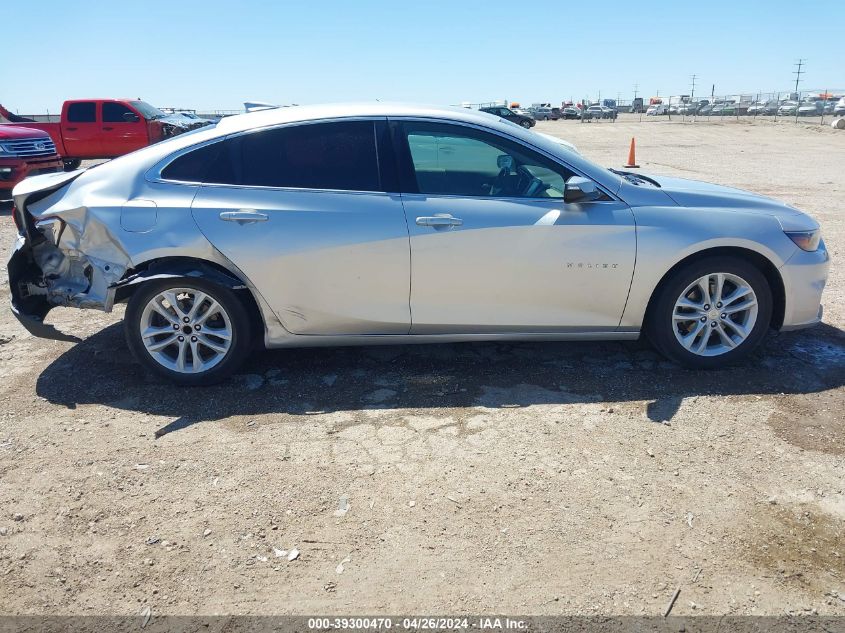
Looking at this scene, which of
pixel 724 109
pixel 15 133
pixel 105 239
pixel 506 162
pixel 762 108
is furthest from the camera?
pixel 724 109

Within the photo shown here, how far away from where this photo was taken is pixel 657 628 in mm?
2438

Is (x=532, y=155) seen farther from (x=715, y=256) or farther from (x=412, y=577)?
(x=412, y=577)

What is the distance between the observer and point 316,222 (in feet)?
13.8

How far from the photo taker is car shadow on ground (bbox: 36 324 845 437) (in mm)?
4191

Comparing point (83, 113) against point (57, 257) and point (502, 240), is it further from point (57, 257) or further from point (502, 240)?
point (502, 240)

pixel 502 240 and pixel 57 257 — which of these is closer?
pixel 502 240

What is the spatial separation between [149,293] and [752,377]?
12.9 feet

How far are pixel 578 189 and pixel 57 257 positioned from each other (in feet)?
11.4

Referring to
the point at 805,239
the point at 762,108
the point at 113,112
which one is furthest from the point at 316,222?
the point at 762,108

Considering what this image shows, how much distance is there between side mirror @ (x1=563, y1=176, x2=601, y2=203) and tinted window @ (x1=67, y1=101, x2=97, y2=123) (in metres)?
18.8

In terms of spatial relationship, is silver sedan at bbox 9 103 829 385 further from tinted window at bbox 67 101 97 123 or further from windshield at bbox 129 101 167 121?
tinted window at bbox 67 101 97 123

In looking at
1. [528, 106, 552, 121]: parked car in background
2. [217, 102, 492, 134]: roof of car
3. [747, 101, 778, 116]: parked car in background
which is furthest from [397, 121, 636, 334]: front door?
[528, 106, 552, 121]: parked car in background

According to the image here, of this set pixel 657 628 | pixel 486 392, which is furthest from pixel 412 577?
pixel 486 392

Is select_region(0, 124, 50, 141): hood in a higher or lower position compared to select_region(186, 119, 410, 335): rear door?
A: higher
